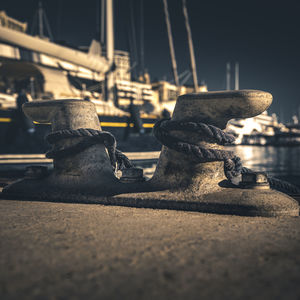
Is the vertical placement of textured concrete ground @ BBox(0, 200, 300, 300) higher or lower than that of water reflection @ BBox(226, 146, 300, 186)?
higher

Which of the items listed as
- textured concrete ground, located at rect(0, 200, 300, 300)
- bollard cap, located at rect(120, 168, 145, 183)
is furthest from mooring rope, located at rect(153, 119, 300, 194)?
textured concrete ground, located at rect(0, 200, 300, 300)

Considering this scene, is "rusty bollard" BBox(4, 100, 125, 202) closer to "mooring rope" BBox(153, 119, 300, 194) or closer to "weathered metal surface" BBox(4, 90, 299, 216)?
"weathered metal surface" BBox(4, 90, 299, 216)

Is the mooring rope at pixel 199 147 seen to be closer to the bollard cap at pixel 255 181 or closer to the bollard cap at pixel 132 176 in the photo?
the bollard cap at pixel 255 181

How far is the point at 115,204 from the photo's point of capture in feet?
8.39

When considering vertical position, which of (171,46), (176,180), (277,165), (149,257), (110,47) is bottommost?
(277,165)

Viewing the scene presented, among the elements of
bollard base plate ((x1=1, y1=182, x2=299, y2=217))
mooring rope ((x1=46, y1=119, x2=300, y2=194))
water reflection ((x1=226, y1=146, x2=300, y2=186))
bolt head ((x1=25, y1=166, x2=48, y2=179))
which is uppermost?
mooring rope ((x1=46, y1=119, x2=300, y2=194))

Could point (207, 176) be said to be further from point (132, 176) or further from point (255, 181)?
point (132, 176)

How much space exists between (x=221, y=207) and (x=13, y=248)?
155cm

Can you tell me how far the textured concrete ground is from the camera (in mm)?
987

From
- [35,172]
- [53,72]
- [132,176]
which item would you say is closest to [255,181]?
[132,176]

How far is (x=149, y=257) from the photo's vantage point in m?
1.29

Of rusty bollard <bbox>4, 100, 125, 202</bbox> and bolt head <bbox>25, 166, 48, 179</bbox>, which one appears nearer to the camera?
rusty bollard <bbox>4, 100, 125, 202</bbox>

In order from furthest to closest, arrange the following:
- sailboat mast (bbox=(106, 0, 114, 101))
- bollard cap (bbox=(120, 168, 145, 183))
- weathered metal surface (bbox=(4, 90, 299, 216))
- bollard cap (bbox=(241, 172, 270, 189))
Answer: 1. sailboat mast (bbox=(106, 0, 114, 101))
2. bollard cap (bbox=(120, 168, 145, 183))
3. bollard cap (bbox=(241, 172, 270, 189))
4. weathered metal surface (bbox=(4, 90, 299, 216))

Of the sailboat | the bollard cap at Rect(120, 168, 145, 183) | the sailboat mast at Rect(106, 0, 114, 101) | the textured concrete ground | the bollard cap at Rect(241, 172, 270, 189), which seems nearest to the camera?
the textured concrete ground
